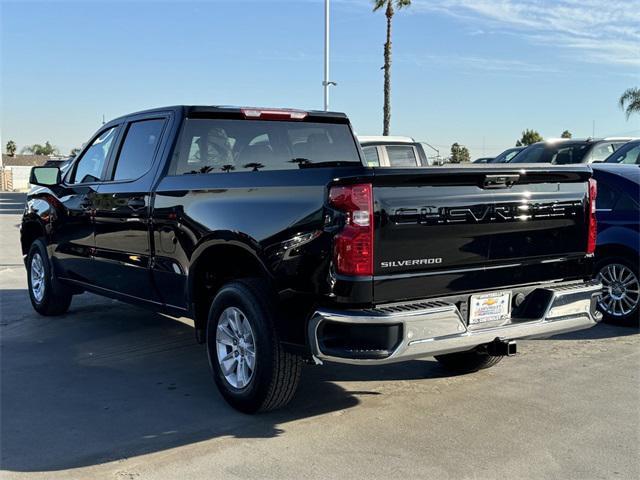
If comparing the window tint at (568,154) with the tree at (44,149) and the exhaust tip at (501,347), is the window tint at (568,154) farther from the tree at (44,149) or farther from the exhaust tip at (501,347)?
the tree at (44,149)

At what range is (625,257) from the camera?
7.07 meters

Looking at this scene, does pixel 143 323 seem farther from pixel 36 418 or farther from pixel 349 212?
pixel 349 212

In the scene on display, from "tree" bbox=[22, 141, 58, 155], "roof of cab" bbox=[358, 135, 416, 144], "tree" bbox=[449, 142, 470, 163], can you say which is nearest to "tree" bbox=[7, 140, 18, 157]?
"tree" bbox=[22, 141, 58, 155]

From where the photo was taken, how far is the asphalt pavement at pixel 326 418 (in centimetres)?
379

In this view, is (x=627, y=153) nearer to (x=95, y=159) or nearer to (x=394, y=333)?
(x=95, y=159)

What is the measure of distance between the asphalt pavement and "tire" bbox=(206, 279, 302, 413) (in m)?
0.16

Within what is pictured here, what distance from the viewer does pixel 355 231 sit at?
3795 millimetres

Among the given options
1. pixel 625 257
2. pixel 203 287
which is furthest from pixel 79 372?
pixel 625 257

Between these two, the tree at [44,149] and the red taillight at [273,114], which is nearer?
the red taillight at [273,114]

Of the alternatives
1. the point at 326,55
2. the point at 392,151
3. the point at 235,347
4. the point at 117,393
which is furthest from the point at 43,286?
the point at 326,55

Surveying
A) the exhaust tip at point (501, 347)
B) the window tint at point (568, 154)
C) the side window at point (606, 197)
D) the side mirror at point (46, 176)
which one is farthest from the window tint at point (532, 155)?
the exhaust tip at point (501, 347)

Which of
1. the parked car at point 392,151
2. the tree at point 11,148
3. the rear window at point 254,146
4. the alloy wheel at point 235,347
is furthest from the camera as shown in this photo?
the tree at point 11,148

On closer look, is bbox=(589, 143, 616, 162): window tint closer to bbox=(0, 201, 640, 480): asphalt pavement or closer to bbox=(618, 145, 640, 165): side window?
bbox=(618, 145, 640, 165): side window

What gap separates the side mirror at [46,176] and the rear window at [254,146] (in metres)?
2.45
